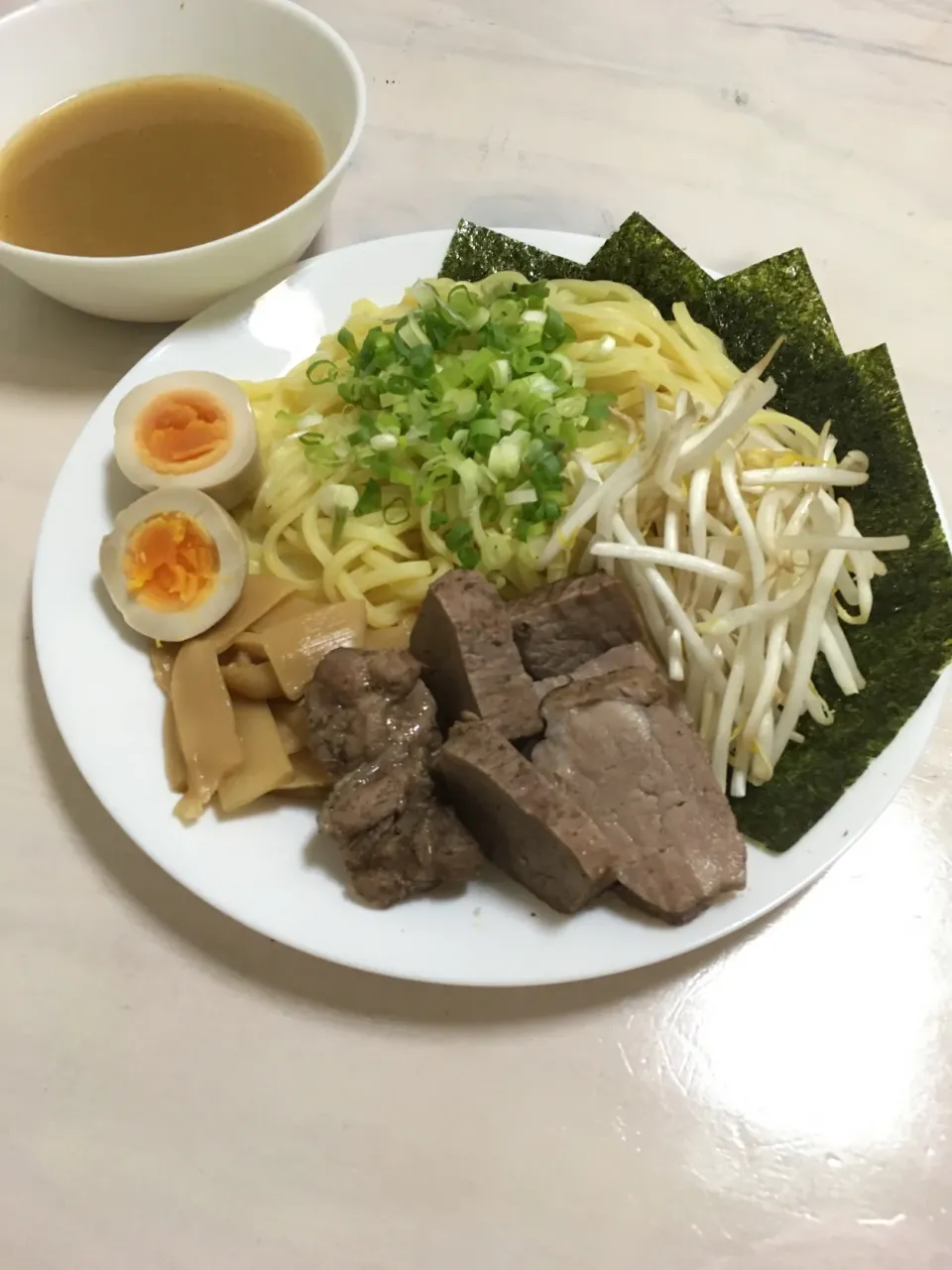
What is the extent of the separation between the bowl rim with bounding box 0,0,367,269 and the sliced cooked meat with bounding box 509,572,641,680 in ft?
4.03

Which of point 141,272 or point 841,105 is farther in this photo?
point 841,105

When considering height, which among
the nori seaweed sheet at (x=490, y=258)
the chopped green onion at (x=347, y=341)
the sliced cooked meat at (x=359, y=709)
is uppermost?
the nori seaweed sheet at (x=490, y=258)

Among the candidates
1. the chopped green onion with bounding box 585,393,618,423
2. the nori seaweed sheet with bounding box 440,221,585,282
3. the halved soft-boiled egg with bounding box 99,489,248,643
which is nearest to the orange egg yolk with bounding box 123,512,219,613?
the halved soft-boiled egg with bounding box 99,489,248,643

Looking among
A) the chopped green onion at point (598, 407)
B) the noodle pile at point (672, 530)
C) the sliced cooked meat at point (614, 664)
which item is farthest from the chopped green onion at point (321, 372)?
the sliced cooked meat at point (614, 664)

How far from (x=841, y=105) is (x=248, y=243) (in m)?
2.51

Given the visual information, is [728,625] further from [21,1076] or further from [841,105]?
[841,105]

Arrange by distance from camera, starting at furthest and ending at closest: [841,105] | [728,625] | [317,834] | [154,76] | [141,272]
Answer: [841,105] → [154,76] → [141,272] → [728,625] → [317,834]

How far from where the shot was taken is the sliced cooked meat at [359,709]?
6.75ft

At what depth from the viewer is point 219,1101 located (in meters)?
1.92

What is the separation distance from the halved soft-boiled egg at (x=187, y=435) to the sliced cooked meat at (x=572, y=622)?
789 mm

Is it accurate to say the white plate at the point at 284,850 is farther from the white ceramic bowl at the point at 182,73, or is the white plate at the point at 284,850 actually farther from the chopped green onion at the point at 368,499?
the chopped green onion at the point at 368,499

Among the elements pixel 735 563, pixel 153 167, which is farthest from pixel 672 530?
pixel 153 167

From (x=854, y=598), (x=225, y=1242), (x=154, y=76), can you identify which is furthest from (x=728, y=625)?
(x=154, y=76)

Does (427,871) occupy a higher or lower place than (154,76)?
lower
